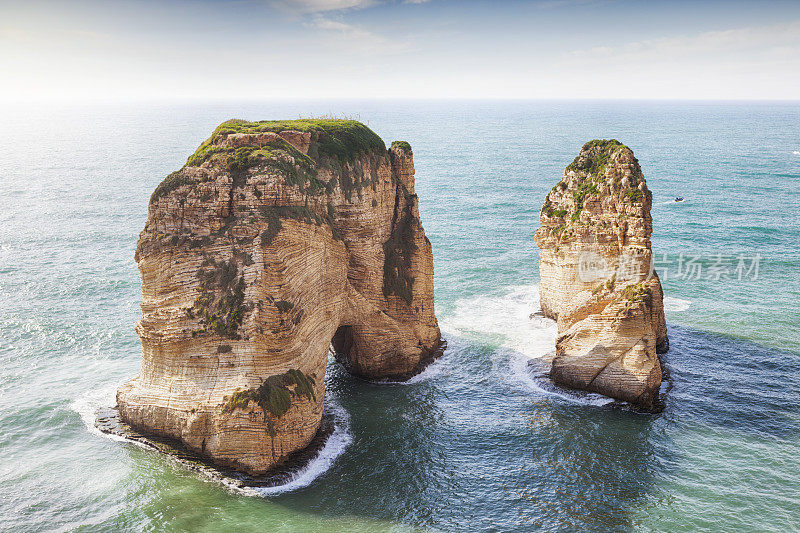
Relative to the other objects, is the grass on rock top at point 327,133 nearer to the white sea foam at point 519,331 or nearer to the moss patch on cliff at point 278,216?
the moss patch on cliff at point 278,216

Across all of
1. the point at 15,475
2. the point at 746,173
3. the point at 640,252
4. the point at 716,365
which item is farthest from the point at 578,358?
the point at 746,173

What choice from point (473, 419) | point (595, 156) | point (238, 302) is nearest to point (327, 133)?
point (238, 302)

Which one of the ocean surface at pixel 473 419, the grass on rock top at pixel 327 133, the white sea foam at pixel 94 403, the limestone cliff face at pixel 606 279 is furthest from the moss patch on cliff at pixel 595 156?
the white sea foam at pixel 94 403

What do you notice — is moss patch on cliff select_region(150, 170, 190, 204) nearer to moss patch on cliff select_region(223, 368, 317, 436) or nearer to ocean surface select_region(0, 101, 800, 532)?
moss patch on cliff select_region(223, 368, 317, 436)

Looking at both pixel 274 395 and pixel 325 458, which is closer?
pixel 274 395

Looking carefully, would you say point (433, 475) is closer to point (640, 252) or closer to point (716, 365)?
point (640, 252)

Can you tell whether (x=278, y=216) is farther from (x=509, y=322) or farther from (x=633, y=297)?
(x=509, y=322)

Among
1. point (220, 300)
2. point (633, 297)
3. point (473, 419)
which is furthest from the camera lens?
point (633, 297)
